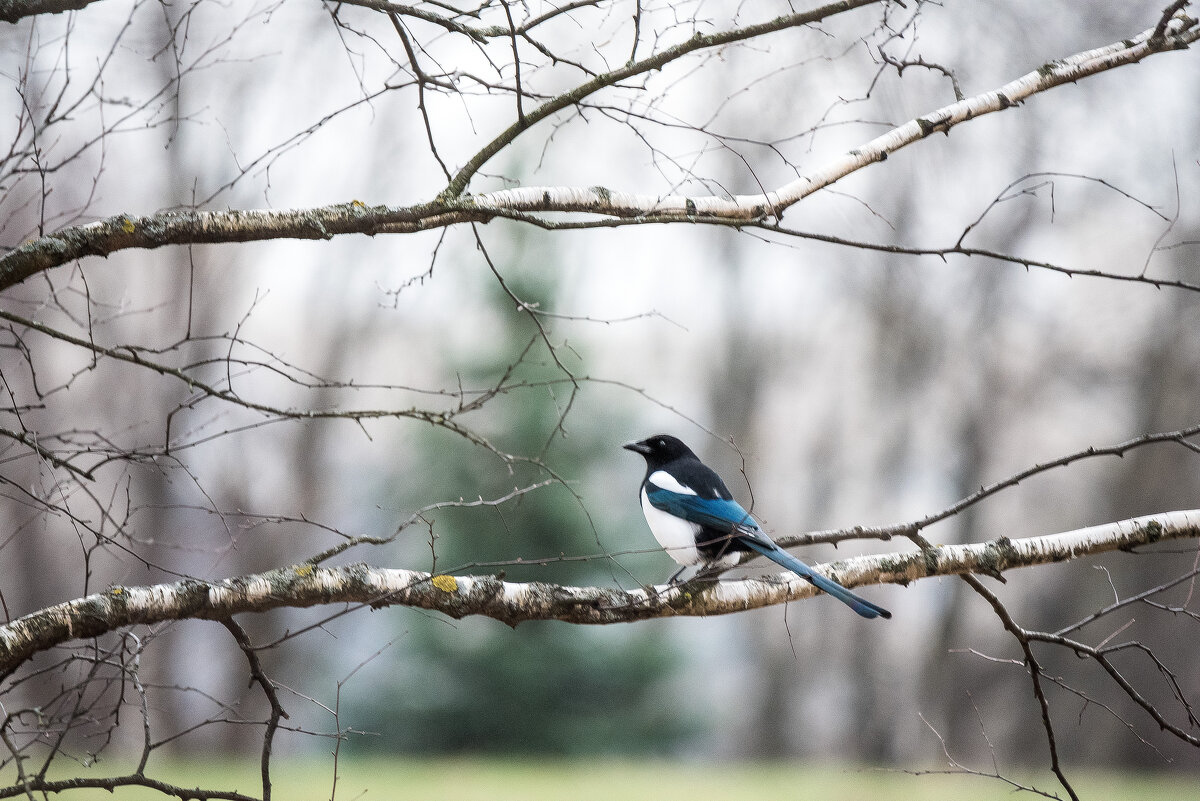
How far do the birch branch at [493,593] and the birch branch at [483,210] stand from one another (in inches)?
28.9

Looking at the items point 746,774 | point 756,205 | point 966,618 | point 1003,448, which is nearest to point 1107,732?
point 966,618

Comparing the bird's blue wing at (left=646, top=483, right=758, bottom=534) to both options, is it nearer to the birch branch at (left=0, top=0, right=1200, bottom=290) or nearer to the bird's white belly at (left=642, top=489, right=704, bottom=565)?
the bird's white belly at (left=642, top=489, right=704, bottom=565)

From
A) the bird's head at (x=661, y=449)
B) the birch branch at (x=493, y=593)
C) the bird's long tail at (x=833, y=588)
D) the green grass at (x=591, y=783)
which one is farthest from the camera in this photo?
the green grass at (x=591, y=783)

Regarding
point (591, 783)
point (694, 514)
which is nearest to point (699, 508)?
point (694, 514)

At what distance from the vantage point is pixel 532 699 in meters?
8.21

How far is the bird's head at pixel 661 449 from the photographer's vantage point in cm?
382

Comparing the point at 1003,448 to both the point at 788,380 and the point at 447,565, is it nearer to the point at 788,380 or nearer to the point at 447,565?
the point at 788,380

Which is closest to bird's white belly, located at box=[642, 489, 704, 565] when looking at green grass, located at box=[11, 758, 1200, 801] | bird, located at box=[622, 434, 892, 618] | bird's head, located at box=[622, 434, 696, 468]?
bird, located at box=[622, 434, 892, 618]

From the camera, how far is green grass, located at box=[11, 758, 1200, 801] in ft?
25.2

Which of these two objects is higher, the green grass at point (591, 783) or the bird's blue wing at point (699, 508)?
the bird's blue wing at point (699, 508)

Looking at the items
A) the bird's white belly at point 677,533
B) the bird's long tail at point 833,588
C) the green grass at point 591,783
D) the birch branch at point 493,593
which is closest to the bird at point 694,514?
the bird's white belly at point 677,533

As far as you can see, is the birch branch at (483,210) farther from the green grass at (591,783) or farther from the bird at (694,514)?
the green grass at (591,783)

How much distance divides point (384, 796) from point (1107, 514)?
688 centimetres

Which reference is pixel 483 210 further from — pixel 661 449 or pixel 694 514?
pixel 661 449
